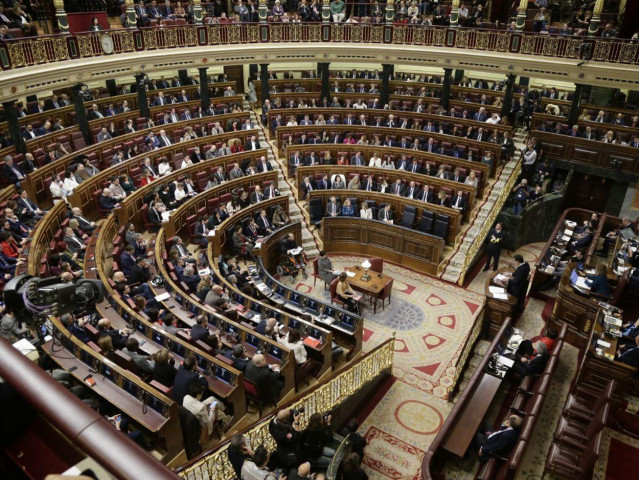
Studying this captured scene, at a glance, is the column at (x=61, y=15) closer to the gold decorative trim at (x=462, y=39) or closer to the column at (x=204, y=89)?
the column at (x=204, y=89)

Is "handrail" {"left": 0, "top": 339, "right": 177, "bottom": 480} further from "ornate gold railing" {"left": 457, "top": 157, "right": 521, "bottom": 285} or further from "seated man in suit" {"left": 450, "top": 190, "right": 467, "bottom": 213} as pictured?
"seated man in suit" {"left": 450, "top": 190, "right": 467, "bottom": 213}

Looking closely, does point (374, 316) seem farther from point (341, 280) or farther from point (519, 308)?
point (519, 308)

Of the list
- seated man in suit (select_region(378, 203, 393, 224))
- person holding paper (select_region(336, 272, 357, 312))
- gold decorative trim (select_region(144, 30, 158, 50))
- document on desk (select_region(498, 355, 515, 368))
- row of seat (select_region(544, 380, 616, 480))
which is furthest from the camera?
gold decorative trim (select_region(144, 30, 158, 50))

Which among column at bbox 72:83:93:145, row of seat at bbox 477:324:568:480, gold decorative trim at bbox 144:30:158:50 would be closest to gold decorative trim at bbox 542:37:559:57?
row of seat at bbox 477:324:568:480

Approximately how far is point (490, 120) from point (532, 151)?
1933 millimetres

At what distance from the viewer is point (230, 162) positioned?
1427 cm

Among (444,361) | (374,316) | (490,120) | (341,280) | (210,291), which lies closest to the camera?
(210,291)

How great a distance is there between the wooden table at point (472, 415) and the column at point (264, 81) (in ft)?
44.3

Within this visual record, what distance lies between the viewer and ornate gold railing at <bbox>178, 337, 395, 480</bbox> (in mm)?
5395

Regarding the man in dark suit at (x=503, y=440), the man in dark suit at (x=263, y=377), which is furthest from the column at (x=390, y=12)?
the man in dark suit at (x=503, y=440)

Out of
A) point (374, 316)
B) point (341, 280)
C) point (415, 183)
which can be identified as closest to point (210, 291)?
point (341, 280)

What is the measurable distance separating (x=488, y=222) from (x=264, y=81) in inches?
380

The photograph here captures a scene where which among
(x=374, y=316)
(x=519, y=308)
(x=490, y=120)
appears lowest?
(x=374, y=316)

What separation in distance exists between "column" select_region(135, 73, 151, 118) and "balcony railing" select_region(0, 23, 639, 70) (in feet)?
2.95
